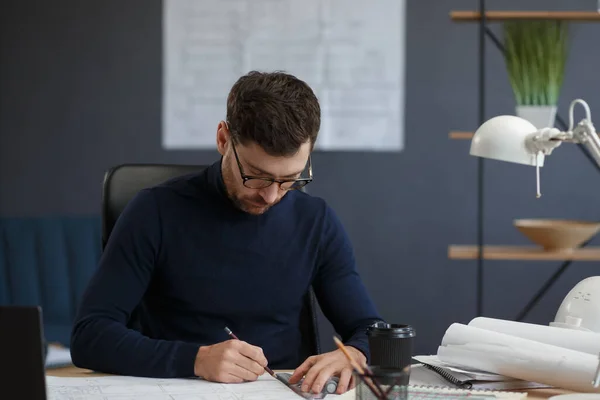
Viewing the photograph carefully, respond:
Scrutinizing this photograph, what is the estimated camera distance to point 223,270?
6.31 ft

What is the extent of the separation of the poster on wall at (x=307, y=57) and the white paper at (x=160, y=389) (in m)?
2.32

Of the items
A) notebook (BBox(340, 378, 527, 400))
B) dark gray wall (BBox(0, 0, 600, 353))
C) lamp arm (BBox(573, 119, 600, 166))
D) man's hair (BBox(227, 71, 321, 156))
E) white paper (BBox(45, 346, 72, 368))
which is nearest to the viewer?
notebook (BBox(340, 378, 527, 400))

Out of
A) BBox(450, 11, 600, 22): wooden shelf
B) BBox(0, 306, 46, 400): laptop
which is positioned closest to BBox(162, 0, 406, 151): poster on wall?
BBox(450, 11, 600, 22): wooden shelf

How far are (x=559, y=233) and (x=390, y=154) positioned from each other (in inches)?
36.4

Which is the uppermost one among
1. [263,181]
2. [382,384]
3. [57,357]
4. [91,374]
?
[263,181]

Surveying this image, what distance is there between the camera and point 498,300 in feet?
12.4

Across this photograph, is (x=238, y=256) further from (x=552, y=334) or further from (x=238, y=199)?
(x=552, y=334)

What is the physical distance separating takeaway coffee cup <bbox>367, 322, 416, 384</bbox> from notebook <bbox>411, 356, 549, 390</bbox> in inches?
3.2

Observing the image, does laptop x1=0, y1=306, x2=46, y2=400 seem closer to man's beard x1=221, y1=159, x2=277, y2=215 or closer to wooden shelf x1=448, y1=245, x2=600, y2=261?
man's beard x1=221, y1=159, x2=277, y2=215

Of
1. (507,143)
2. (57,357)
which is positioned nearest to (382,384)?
(507,143)

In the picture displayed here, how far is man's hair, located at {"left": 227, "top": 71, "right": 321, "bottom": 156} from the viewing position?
68.9 inches

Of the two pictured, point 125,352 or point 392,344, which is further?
point 125,352

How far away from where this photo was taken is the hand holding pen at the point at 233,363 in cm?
155

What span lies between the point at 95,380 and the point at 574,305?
0.87m
